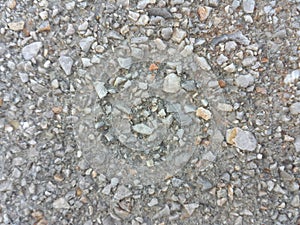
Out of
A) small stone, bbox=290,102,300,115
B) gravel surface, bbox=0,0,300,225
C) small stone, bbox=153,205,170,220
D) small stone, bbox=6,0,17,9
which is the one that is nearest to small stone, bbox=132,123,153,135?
gravel surface, bbox=0,0,300,225

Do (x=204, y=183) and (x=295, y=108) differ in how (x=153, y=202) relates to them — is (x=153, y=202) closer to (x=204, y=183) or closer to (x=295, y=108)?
(x=204, y=183)

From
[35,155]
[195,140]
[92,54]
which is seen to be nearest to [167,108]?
[195,140]

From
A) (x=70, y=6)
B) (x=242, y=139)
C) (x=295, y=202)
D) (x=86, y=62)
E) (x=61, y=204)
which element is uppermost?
(x=70, y=6)

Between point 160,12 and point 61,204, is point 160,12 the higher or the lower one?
the higher one

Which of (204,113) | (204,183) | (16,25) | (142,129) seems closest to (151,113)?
(142,129)
